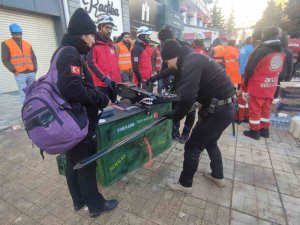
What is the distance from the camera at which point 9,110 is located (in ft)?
18.0

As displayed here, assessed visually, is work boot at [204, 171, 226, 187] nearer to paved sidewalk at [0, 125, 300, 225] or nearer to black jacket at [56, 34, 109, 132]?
paved sidewalk at [0, 125, 300, 225]

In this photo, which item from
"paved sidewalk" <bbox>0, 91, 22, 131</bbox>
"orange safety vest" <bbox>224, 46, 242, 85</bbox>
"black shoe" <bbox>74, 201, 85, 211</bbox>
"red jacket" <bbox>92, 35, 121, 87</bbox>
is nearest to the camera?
"black shoe" <bbox>74, 201, 85, 211</bbox>

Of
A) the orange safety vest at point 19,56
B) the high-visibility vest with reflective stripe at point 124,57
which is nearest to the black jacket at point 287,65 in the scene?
the high-visibility vest with reflective stripe at point 124,57

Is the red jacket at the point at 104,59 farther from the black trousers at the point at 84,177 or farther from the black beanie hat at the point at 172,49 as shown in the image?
the black trousers at the point at 84,177

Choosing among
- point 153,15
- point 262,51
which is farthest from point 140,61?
point 153,15

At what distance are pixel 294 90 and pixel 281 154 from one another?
202cm

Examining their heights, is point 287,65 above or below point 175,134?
above

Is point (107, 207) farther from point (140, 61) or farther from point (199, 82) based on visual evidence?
point (140, 61)

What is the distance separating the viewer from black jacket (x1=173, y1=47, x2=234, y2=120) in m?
1.97

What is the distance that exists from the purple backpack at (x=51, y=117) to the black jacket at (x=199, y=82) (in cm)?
99

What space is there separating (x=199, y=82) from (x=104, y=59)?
1.85 meters

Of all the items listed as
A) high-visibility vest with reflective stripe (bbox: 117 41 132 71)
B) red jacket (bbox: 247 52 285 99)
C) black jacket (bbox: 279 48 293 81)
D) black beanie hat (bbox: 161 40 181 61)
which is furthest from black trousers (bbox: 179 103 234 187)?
high-visibility vest with reflective stripe (bbox: 117 41 132 71)

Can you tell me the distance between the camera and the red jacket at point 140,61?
14.6ft

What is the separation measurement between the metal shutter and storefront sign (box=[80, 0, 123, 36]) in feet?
4.72
